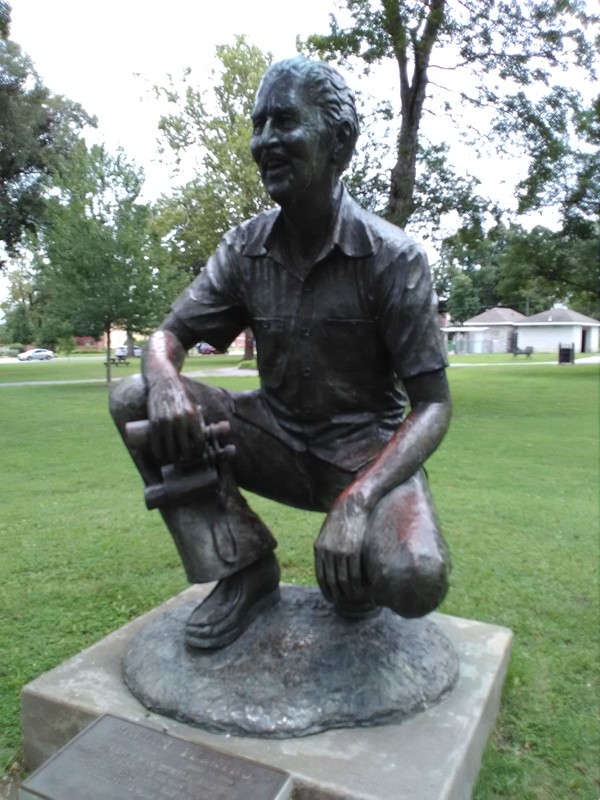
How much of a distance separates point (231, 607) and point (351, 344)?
3.40 ft

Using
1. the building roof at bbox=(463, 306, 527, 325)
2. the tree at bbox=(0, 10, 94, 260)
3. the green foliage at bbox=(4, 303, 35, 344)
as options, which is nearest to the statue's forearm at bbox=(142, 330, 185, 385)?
the tree at bbox=(0, 10, 94, 260)

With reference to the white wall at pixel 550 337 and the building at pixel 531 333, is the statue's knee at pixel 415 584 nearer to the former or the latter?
the building at pixel 531 333

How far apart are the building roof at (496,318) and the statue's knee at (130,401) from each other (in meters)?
57.2

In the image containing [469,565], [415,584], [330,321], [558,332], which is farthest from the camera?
[558,332]

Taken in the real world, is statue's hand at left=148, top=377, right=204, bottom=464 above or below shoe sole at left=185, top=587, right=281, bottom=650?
above

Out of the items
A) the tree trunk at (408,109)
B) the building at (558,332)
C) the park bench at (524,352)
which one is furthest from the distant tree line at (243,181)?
the building at (558,332)

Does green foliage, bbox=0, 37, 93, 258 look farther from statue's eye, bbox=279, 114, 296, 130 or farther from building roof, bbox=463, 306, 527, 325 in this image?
building roof, bbox=463, 306, 527, 325

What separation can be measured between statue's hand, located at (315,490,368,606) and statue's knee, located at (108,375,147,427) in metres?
0.74

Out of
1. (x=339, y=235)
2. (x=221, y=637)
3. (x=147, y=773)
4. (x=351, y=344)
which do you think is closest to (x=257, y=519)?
(x=221, y=637)

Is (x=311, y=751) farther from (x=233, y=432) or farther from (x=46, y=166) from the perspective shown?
(x=46, y=166)

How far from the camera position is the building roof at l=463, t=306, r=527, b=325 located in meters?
58.2

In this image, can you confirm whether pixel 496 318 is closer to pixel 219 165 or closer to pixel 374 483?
pixel 219 165

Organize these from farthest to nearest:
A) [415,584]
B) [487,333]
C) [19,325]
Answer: [487,333] → [19,325] → [415,584]

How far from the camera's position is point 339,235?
249cm
